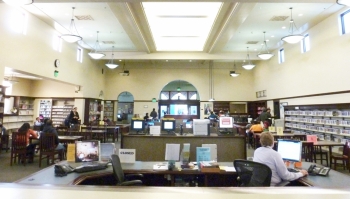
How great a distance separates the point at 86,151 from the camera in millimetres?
3150

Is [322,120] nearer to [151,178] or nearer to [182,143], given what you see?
[182,143]

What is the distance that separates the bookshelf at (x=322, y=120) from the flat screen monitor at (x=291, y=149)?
5069 mm

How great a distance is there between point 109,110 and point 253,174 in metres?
13.9

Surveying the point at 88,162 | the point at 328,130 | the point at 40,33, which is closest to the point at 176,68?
the point at 40,33

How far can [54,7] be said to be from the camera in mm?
6676

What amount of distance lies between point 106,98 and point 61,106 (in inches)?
146

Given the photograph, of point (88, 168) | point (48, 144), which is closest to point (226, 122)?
point (88, 168)

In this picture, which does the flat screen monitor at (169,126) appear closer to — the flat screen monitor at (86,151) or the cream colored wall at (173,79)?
the flat screen monitor at (86,151)

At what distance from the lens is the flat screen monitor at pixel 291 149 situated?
2.85 m

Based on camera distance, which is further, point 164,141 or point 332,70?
point 332,70

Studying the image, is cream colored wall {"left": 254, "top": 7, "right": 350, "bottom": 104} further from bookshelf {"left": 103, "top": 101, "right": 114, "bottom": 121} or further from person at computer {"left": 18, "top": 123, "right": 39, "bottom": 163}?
bookshelf {"left": 103, "top": 101, "right": 114, "bottom": 121}

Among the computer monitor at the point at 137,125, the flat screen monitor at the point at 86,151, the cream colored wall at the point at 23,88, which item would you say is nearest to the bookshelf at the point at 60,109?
the cream colored wall at the point at 23,88

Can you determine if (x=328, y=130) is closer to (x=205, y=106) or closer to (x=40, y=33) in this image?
(x=205, y=106)

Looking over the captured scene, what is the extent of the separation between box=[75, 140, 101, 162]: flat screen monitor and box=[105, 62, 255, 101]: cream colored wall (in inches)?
456
